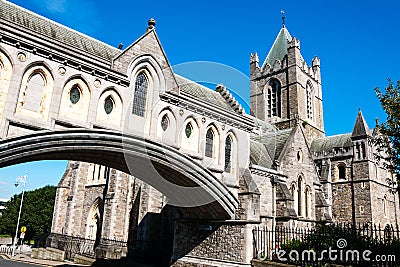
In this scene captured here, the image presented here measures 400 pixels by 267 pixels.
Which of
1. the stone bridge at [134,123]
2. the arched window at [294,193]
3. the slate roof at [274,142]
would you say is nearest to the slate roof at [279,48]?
the slate roof at [274,142]

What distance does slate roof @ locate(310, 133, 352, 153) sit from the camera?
42784 mm

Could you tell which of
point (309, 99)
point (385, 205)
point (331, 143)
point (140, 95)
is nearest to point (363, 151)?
point (331, 143)

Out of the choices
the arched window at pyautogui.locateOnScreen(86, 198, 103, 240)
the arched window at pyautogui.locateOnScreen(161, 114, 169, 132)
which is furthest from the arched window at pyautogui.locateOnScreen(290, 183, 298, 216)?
the arched window at pyautogui.locateOnScreen(86, 198, 103, 240)

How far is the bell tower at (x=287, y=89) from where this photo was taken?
168 ft

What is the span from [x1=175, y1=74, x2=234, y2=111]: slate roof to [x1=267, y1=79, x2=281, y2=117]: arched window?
3632 centimetres

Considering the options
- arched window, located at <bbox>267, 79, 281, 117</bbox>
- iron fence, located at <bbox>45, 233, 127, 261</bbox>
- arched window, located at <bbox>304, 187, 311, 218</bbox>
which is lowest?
iron fence, located at <bbox>45, 233, 127, 261</bbox>

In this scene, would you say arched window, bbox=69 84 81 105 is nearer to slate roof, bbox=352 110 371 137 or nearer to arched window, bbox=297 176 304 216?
arched window, bbox=297 176 304 216

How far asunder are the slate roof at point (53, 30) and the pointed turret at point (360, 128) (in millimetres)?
34315

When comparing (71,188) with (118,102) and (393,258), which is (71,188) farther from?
(393,258)

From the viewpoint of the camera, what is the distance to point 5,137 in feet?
30.9

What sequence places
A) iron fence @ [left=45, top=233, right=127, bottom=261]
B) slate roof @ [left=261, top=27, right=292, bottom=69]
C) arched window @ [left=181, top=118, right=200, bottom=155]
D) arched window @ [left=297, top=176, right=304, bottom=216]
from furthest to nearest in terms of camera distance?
slate roof @ [left=261, top=27, right=292, bottom=69], iron fence @ [left=45, top=233, right=127, bottom=261], arched window @ [left=297, top=176, right=304, bottom=216], arched window @ [left=181, top=118, right=200, bottom=155]

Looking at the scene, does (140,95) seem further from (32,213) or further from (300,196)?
(32,213)

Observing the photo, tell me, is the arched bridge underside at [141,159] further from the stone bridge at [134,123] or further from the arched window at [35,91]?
the arched window at [35,91]
